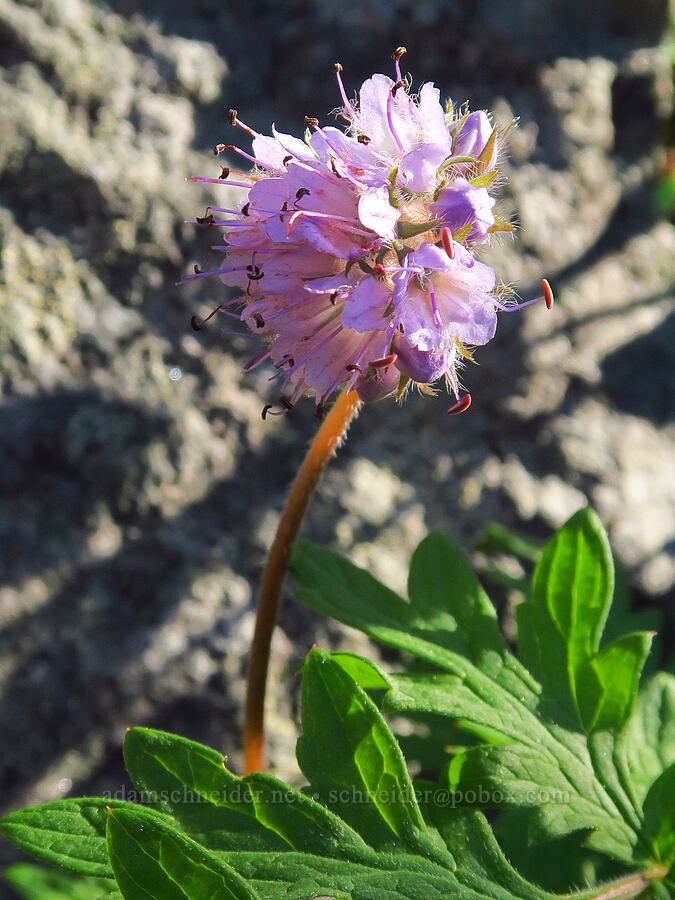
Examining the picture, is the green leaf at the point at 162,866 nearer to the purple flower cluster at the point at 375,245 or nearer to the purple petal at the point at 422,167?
the purple flower cluster at the point at 375,245

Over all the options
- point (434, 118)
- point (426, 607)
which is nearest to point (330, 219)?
point (434, 118)

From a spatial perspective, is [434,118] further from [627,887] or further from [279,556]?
[627,887]

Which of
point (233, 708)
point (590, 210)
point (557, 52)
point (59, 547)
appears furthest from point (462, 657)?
point (557, 52)

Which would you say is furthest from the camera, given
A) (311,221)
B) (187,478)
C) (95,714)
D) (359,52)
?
(359,52)

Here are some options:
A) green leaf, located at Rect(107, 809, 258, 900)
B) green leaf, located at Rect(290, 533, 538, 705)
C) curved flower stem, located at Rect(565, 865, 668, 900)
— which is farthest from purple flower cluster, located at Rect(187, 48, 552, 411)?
curved flower stem, located at Rect(565, 865, 668, 900)

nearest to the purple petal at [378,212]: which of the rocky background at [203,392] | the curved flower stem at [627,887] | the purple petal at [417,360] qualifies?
the purple petal at [417,360]

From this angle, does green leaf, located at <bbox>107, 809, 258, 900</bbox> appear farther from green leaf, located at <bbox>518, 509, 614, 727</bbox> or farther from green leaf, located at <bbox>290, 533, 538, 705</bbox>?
green leaf, located at <bbox>518, 509, 614, 727</bbox>

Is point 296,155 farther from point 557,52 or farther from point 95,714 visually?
point 557,52
